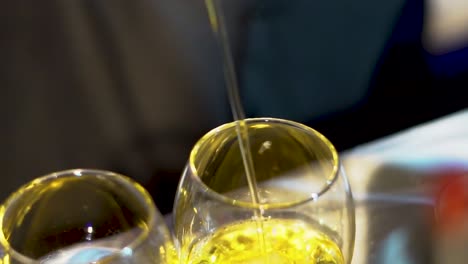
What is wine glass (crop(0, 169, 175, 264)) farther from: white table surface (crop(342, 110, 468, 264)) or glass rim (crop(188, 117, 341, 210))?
white table surface (crop(342, 110, 468, 264))

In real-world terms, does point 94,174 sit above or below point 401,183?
above

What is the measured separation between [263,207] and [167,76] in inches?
20.7

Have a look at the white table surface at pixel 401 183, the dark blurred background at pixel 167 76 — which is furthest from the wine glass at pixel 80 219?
the dark blurred background at pixel 167 76

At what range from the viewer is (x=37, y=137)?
836 millimetres

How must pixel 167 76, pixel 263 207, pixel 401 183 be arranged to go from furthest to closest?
pixel 167 76 < pixel 401 183 < pixel 263 207

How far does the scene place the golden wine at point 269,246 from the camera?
1.21ft

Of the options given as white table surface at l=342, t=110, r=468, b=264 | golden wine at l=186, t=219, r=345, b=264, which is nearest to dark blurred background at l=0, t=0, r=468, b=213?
white table surface at l=342, t=110, r=468, b=264

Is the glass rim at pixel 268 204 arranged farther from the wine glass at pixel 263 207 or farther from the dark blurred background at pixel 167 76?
the dark blurred background at pixel 167 76

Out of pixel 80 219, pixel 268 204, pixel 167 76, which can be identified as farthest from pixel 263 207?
pixel 167 76

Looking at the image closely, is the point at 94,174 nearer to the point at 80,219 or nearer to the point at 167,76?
the point at 80,219

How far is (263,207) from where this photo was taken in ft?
1.09

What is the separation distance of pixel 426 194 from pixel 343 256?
0.14 metres

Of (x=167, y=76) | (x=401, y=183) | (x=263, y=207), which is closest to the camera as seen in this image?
(x=263, y=207)

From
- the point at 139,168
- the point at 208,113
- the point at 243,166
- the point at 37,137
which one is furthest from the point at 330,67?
the point at 243,166
